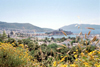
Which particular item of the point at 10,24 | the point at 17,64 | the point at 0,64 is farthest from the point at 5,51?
the point at 10,24

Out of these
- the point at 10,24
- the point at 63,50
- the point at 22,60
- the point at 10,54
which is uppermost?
the point at 10,24

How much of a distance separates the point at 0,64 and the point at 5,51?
24cm

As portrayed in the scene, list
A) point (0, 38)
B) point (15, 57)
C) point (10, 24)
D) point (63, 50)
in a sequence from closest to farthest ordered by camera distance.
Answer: point (15, 57)
point (63, 50)
point (0, 38)
point (10, 24)

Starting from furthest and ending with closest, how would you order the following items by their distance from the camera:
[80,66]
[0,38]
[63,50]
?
[0,38] < [63,50] < [80,66]

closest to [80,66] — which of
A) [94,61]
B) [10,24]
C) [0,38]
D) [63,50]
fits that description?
[94,61]

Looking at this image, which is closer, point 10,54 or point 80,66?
point 80,66

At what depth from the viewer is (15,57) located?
159cm

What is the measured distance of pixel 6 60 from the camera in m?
1.58

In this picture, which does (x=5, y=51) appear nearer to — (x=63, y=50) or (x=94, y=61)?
(x=94, y=61)

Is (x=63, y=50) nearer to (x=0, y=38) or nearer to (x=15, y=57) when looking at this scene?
(x=15, y=57)

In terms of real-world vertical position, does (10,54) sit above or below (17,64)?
above

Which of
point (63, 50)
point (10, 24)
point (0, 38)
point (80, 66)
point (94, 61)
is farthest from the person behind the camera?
point (10, 24)

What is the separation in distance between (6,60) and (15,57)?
0.54 feet

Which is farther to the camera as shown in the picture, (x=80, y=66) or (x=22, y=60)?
(x=22, y=60)
